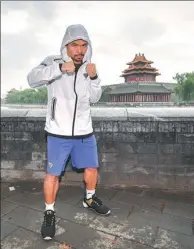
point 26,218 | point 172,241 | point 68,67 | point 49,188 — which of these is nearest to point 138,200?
point 172,241

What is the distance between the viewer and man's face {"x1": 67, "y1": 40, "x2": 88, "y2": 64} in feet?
6.88

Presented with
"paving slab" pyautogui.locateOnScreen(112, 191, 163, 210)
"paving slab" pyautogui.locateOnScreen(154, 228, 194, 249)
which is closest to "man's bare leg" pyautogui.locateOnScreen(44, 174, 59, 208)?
"paving slab" pyautogui.locateOnScreen(112, 191, 163, 210)

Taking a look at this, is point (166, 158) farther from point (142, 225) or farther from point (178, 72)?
point (178, 72)

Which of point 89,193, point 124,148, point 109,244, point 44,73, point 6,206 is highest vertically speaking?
point 44,73

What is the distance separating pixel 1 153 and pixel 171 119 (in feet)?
8.22

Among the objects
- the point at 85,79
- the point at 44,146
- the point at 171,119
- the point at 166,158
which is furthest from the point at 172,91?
the point at 44,146

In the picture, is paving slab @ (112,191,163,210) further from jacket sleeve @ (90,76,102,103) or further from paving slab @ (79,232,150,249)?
jacket sleeve @ (90,76,102,103)

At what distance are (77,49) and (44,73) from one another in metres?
0.33

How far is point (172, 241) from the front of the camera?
93.7 inches

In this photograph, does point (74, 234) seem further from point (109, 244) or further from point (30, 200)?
point (30, 200)

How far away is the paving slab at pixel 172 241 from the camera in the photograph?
232cm

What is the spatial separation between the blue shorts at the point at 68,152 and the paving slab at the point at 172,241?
941 millimetres

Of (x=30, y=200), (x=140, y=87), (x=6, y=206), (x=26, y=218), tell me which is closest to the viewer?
(x=140, y=87)

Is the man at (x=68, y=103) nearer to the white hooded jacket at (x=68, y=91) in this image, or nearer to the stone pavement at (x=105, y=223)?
the white hooded jacket at (x=68, y=91)
